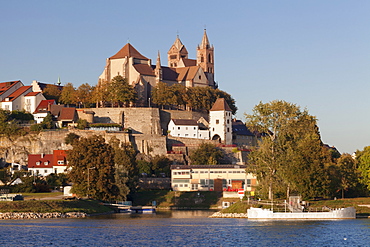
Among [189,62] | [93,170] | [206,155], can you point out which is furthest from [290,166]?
[189,62]

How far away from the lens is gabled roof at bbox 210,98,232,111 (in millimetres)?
138750

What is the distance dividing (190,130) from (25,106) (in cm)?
3240

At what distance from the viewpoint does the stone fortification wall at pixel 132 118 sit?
136 m

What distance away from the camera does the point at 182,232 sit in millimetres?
Answer: 64000

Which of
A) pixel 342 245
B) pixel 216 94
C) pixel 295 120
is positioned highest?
pixel 216 94

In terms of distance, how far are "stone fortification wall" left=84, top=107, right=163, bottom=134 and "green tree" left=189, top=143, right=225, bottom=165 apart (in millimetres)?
12293

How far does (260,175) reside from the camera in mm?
82562

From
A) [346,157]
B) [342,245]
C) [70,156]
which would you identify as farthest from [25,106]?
[342,245]

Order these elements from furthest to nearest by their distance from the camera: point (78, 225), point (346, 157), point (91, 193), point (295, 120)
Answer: point (295, 120) → point (346, 157) → point (91, 193) → point (78, 225)

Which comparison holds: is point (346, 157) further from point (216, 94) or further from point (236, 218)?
point (216, 94)

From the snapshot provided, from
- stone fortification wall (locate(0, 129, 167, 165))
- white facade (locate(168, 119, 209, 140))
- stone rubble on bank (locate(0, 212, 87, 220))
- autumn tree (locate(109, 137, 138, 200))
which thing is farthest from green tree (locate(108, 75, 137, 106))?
stone rubble on bank (locate(0, 212, 87, 220))

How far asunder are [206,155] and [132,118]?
18.6 meters

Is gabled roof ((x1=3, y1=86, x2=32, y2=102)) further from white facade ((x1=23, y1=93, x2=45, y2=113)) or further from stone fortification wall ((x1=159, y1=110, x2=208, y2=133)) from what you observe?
stone fortification wall ((x1=159, y1=110, x2=208, y2=133))

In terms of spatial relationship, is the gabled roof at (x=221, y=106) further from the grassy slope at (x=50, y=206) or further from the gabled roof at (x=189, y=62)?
the grassy slope at (x=50, y=206)
